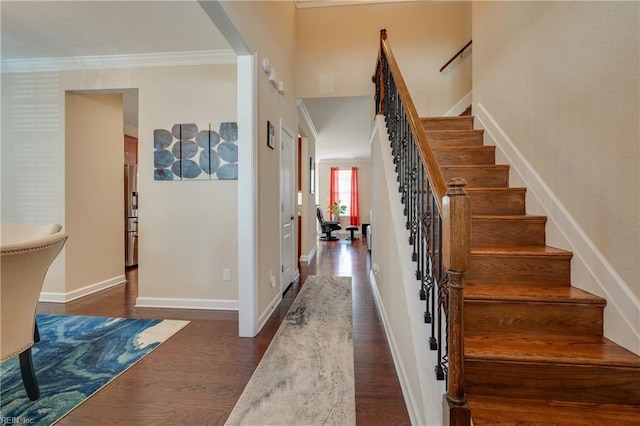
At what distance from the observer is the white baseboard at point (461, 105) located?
3.79 m

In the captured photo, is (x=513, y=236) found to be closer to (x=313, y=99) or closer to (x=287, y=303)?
(x=287, y=303)

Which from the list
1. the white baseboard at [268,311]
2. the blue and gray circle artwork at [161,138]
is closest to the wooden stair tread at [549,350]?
the white baseboard at [268,311]

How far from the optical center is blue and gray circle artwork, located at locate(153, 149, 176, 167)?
10.2 ft

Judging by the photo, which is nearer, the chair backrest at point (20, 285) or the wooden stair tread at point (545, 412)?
the wooden stair tread at point (545, 412)

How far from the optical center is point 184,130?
3.10 meters

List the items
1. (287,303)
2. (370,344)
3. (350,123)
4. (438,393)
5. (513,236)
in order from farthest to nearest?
1. (350,123)
2. (287,303)
3. (370,344)
4. (513,236)
5. (438,393)

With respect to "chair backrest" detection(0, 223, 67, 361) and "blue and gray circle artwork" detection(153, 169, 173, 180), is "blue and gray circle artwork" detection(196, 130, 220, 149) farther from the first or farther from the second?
"chair backrest" detection(0, 223, 67, 361)

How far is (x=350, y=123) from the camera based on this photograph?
589 centimetres

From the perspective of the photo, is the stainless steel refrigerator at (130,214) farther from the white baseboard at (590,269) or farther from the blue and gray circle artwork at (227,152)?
the white baseboard at (590,269)

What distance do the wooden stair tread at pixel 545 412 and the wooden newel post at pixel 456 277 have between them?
235mm

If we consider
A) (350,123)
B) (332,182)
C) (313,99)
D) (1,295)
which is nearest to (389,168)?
(1,295)

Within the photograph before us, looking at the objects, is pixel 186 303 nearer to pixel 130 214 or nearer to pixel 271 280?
pixel 271 280

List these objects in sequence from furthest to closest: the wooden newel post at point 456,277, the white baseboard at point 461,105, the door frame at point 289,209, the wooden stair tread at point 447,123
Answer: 1. the white baseboard at point 461,105
2. the door frame at point 289,209
3. the wooden stair tread at point 447,123
4. the wooden newel post at point 456,277

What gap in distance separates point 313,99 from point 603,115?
3566mm
